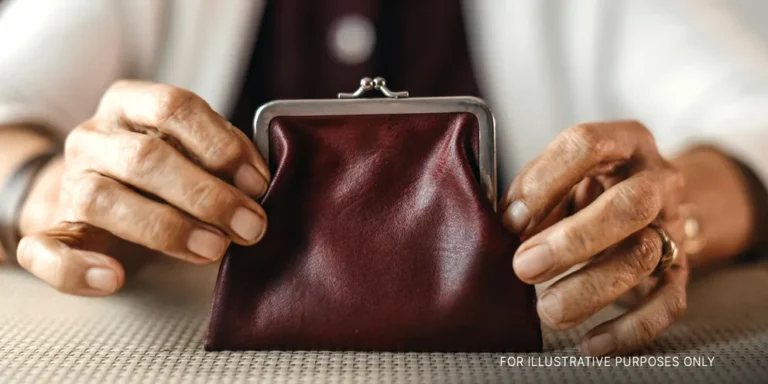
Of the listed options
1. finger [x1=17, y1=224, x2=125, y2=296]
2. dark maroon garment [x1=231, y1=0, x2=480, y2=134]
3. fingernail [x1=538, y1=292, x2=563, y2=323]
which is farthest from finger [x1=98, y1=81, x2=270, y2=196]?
dark maroon garment [x1=231, y1=0, x2=480, y2=134]

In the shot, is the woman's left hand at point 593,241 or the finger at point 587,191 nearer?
the woman's left hand at point 593,241

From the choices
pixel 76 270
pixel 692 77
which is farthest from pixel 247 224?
pixel 692 77

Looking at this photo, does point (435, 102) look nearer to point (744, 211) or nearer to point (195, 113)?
point (195, 113)

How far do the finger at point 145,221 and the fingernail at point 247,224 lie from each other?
0.02 metres

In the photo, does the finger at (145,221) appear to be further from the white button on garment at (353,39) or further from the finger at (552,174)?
the white button on garment at (353,39)

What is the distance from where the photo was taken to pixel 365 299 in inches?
17.2

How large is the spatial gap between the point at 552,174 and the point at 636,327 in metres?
0.12

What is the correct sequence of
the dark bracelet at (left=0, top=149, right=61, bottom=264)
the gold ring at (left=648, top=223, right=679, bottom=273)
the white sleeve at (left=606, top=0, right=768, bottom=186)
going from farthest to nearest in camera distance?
the white sleeve at (left=606, top=0, right=768, bottom=186), the dark bracelet at (left=0, top=149, right=61, bottom=264), the gold ring at (left=648, top=223, right=679, bottom=273)

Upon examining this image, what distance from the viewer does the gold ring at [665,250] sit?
497mm

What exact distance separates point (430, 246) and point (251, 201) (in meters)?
0.13

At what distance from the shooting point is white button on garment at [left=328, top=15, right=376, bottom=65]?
0.97 meters

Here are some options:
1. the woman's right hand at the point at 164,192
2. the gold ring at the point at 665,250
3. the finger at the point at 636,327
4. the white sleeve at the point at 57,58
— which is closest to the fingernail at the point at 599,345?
the finger at the point at 636,327

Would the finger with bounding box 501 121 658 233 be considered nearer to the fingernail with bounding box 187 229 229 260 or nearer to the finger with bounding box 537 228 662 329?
the finger with bounding box 537 228 662 329

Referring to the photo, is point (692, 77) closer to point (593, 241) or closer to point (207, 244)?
point (593, 241)
